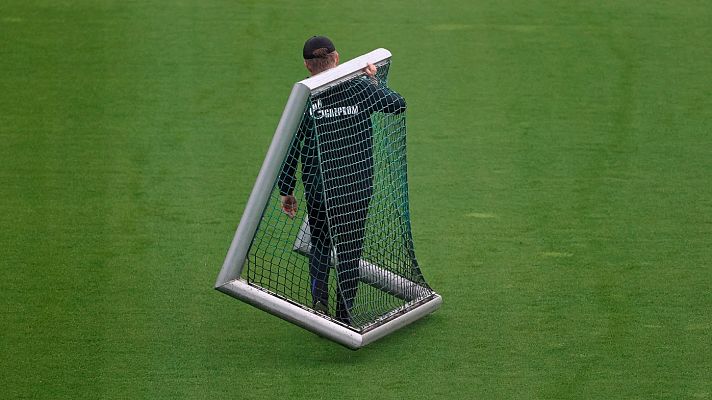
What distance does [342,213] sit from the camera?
6285mm

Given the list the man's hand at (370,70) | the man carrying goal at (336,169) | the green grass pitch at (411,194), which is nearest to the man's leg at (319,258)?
the man carrying goal at (336,169)

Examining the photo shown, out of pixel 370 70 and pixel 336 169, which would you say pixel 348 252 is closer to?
pixel 336 169

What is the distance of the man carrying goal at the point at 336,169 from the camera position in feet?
20.2

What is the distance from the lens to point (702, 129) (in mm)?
8578

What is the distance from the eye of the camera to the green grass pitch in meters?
6.18

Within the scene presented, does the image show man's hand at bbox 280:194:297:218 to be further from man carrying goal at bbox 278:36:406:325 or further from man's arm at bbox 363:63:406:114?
man's arm at bbox 363:63:406:114

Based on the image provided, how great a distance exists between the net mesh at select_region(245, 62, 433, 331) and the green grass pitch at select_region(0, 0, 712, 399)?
249 mm

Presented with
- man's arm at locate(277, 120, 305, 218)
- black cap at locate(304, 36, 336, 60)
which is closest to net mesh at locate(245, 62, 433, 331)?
man's arm at locate(277, 120, 305, 218)

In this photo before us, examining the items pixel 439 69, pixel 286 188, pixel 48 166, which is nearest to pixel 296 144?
pixel 286 188

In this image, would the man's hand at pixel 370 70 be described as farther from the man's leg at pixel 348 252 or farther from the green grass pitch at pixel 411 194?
the green grass pitch at pixel 411 194

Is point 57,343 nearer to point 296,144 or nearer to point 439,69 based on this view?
point 296,144

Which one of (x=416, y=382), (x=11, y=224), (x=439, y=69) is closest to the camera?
(x=416, y=382)

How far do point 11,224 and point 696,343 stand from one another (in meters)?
3.83

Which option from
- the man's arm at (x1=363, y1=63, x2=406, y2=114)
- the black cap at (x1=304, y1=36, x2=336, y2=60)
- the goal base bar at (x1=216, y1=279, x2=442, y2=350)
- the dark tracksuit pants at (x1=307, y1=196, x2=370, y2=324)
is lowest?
the goal base bar at (x1=216, y1=279, x2=442, y2=350)
